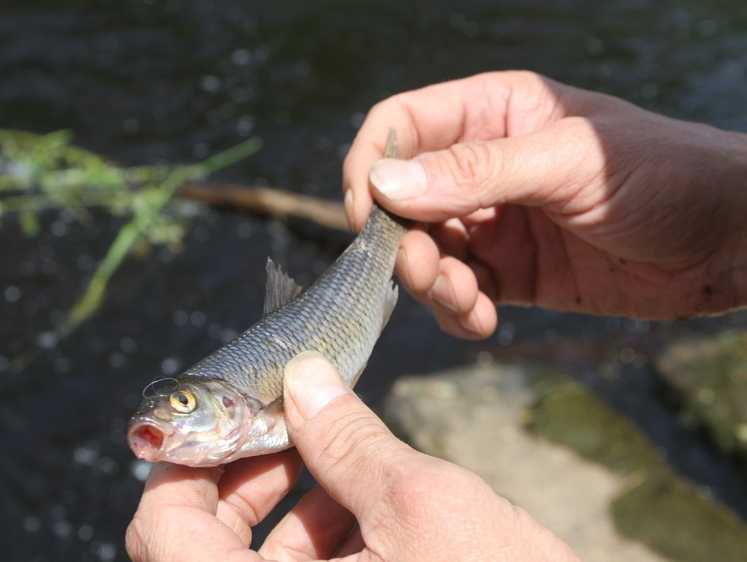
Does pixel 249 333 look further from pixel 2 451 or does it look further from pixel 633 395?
pixel 633 395

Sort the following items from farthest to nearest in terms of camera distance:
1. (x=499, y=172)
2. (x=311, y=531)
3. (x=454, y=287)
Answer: (x=454, y=287) → (x=499, y=172) → (x=311, y=531)

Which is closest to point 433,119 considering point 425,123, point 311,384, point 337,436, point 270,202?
point 425,123

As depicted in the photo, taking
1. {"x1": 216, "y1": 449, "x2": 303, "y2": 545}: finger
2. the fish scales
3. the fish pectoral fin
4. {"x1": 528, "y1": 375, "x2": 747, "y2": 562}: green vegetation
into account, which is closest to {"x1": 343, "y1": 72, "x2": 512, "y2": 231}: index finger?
the fish scales

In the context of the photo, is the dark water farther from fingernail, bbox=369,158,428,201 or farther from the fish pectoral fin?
fingernail, bbox=369,158,428,201

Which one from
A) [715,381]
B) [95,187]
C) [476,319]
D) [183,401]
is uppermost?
[183,401]

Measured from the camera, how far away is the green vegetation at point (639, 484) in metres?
4.92

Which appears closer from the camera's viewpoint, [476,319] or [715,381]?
[476,319]

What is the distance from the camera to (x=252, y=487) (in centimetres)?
303

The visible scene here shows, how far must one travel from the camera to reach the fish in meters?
2.65

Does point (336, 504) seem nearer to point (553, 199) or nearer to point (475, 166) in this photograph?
point (475, 166)

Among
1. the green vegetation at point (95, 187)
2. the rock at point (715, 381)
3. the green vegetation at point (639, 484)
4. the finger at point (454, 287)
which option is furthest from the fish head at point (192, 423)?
the green vegetation at point (95, 187)

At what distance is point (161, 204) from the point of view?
8.66 meters

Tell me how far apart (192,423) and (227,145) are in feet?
25.9

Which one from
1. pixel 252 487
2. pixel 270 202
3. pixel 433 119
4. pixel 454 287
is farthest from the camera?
pixel 270 202
